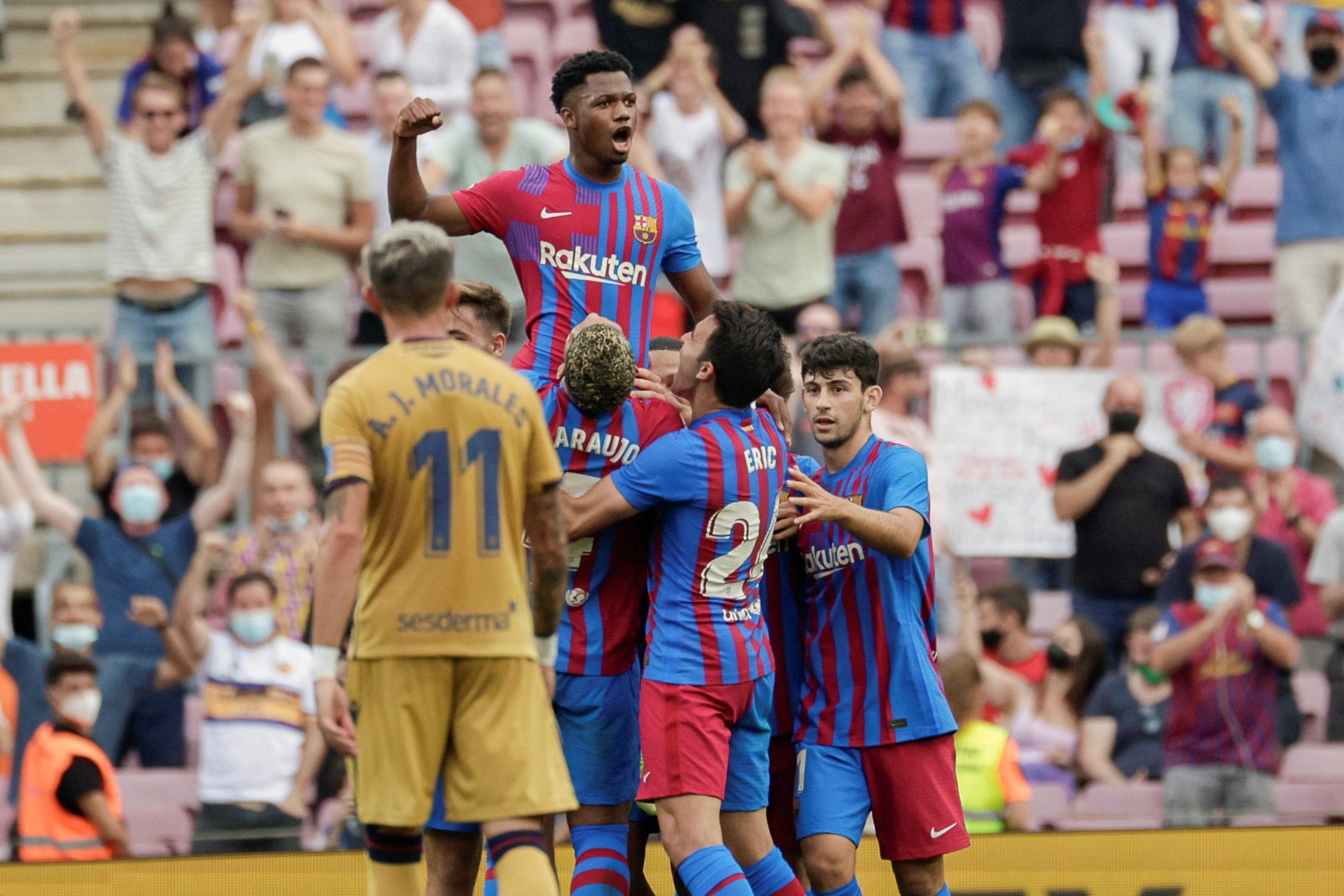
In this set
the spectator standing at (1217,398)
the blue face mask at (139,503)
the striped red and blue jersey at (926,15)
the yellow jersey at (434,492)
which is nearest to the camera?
the yellow jersey at (434,492)

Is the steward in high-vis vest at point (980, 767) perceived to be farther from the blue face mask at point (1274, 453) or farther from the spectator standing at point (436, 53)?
the spectator standing at point (436, 53)

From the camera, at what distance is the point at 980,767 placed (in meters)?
8.32

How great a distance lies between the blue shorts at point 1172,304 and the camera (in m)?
12.1

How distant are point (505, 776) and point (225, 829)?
411 cm

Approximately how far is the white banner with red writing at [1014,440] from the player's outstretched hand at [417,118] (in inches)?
208

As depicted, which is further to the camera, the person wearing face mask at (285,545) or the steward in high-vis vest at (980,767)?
the person wearing face mask at (285,545)

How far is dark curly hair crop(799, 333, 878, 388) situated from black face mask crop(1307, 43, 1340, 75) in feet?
22.3

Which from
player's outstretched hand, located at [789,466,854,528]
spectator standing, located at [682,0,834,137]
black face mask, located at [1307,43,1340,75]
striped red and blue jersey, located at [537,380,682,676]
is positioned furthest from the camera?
spectator standing, located at [682,0,834,137]

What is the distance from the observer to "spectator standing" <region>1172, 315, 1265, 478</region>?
10.7 meters

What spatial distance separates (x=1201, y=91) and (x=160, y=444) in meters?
7.09

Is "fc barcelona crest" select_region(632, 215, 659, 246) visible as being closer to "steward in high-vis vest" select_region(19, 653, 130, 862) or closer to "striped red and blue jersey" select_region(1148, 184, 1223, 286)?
"steward in high-vis vest" select_region(19, 653, 130, 862)

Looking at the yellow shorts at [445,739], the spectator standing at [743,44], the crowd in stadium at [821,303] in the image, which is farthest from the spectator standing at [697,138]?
the yellow shorts at [445,739]

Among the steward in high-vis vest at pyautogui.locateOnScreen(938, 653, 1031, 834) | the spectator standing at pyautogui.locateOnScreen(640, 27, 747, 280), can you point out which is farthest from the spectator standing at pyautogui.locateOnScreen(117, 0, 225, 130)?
the steward in high-vis vest at pyautogui.locateOnScreen(938, 653, 1031, 834)

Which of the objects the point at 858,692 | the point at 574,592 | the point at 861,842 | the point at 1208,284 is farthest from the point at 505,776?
the point at 1208,284
